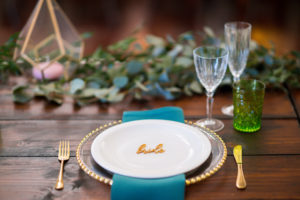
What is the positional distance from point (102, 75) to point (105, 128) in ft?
1.22

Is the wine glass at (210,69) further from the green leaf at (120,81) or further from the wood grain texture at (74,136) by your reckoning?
the green leaf at (120,81)

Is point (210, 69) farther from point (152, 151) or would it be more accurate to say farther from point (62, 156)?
point (62, 156)

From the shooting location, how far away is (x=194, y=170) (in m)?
0.70

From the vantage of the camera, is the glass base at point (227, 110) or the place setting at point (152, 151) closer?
the place setting at point (152, 151)

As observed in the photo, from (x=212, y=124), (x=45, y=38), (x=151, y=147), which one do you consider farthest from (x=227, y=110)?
(x=45, y=38)

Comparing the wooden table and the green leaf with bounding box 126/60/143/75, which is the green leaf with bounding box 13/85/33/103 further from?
the green leaf with bounding box 126/60/143/75

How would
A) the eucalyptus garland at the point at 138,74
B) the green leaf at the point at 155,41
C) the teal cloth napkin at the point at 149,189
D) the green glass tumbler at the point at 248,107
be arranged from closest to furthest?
the teal cloth napkin at the point at 149,189, the green glass tumbler at the point at 248,107, the eucalyptus garland at the point at 138,74, the green leaf at the point at 155,41

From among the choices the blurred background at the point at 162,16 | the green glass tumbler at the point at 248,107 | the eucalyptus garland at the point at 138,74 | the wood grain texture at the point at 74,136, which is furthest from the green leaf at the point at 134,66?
the blurred background at the point at 162,16

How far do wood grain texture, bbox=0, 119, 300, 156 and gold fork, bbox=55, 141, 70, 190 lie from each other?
A: 0.05 ft

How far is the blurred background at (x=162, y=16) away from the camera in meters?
3.17

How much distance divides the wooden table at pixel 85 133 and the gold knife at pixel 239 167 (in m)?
0.01

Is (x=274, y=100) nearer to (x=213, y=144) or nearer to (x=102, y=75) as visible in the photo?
(x=213, y=144)

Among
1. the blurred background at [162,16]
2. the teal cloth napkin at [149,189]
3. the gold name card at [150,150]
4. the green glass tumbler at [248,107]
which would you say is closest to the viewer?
the teal cloth napkin at [149,189]

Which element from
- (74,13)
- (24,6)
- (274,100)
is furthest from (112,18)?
(274,100)
